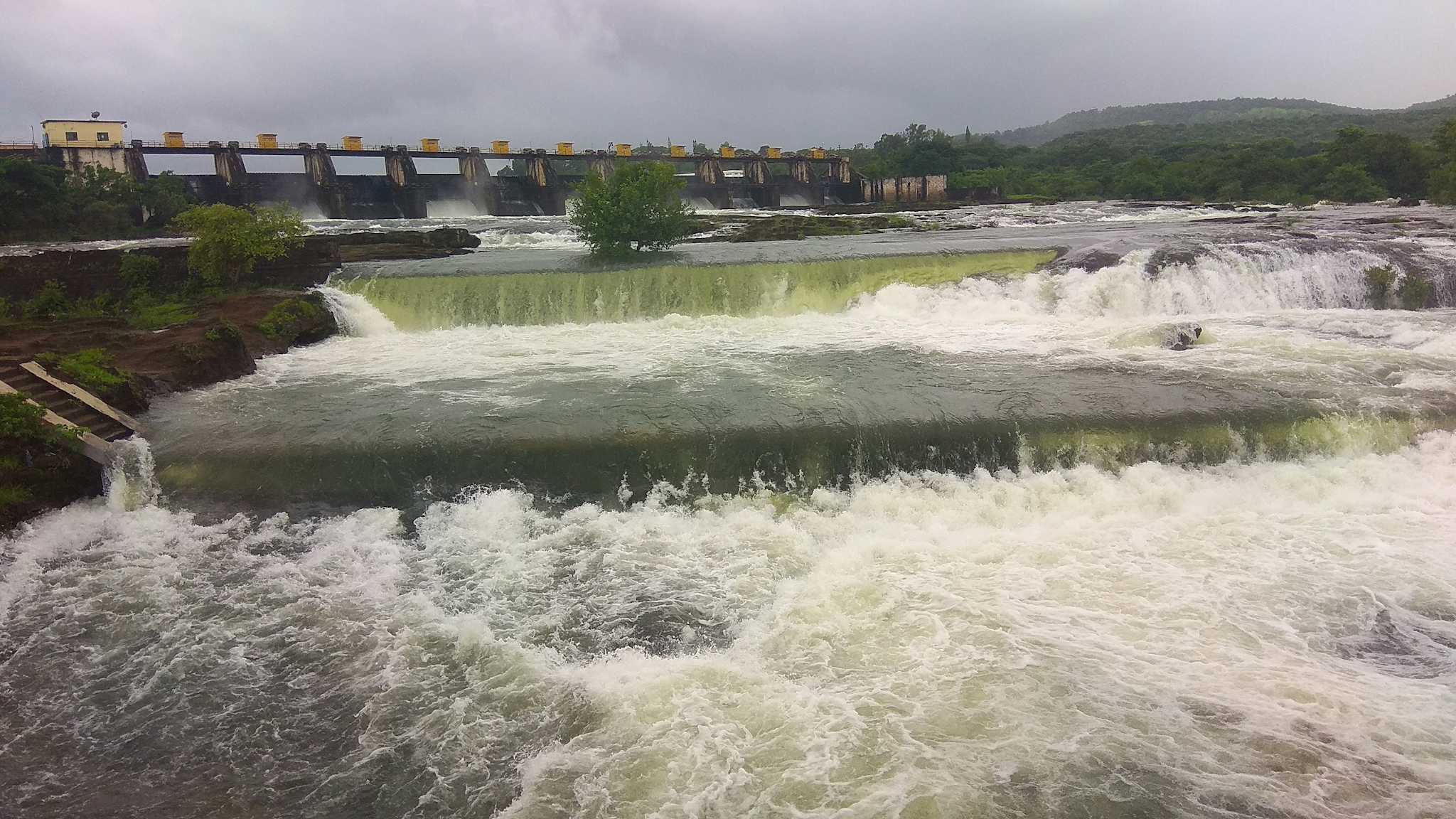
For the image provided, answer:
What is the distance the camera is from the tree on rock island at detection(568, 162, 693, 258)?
24891mm

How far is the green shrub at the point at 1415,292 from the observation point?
16672 millimetres

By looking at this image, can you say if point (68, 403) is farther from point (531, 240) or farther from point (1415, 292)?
point (1415, 292)

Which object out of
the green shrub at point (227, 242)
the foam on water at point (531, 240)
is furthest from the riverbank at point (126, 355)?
the foam on water at point (531, 240)

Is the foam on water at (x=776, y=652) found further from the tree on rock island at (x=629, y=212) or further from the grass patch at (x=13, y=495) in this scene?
the tree on rock island at (x=629, y=212)

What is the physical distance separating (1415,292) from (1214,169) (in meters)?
43.5

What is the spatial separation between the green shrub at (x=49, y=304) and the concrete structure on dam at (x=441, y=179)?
2743 centimetres

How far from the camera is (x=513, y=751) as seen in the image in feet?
17.6

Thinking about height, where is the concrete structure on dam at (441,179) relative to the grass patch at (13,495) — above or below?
above

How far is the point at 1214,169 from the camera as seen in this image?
178 ft

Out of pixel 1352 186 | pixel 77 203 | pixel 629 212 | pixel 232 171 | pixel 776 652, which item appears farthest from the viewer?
pixel 232 171

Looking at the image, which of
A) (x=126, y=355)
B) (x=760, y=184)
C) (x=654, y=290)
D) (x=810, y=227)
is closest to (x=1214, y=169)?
(x=760, y=184)

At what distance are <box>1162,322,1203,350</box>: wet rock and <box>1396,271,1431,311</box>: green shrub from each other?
5.93 meters

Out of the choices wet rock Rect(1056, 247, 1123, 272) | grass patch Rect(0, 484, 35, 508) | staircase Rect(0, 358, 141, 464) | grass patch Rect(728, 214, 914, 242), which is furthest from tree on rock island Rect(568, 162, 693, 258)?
grass patch Rect(0, 484, 35, 508)

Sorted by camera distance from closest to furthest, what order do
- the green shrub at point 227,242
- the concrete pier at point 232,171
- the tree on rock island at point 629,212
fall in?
1. the green shrub at point 227,242
2. the tree on rock island at point 629,212
3. the concrete pier at point 232,171
